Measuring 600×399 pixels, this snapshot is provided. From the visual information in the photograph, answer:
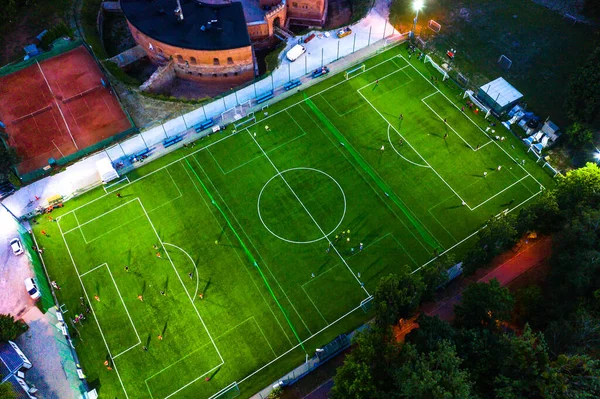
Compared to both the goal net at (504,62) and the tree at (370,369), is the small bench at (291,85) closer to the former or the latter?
the goal net at (504,62)

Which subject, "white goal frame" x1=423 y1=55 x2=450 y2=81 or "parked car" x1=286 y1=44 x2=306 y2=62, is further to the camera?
"parked car" x1=286 y1=44 x2=306 y2=62

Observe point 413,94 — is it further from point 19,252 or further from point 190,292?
point 19,252

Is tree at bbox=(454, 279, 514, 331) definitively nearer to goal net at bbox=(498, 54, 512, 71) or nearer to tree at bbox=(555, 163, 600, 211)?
tree at bbox=(555, 163, 600, 211)

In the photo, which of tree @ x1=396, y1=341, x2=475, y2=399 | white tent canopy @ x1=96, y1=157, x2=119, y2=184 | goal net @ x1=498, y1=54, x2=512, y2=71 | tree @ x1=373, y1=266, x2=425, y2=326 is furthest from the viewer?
goal net @ x1=498, y1=54, x2=512, y2=71

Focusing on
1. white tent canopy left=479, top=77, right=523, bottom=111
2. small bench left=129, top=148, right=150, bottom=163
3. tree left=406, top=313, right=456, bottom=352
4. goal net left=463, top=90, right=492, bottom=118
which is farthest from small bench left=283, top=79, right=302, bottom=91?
tree left=406, top=313, right=456, bottom=352

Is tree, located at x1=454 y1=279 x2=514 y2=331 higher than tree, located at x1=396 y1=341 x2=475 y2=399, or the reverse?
tree, located at x1=396 y1=341 x2=475 y2=399

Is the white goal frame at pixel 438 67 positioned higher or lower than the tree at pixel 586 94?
lower

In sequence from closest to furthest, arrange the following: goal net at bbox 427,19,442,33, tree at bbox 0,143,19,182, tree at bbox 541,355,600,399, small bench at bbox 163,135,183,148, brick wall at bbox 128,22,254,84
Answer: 1. tree at bbox 541,355,600,399
2. tree at bbox 0,143,19,182
3. small bench at bbox 163,135,183,148
4. brick wall at bbox 128,22,254,84
5. goal net at bbox 427,19,442,33

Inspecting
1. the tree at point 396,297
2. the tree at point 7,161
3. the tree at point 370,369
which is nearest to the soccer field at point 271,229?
the tree at point 396,297

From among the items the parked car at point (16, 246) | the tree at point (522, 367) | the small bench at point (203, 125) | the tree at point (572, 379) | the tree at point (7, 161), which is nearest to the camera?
the tree at point (572, 379)
